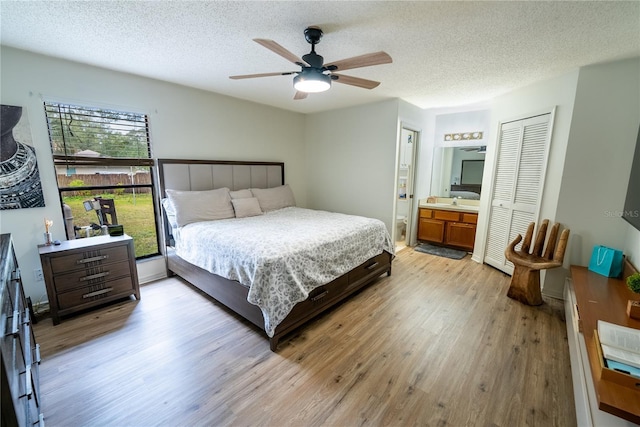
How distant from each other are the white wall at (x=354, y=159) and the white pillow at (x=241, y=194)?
151cm

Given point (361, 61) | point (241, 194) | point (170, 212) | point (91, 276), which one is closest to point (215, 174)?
point (241, 194)

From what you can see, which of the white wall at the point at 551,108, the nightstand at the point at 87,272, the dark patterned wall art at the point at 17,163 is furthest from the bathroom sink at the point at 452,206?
the dark patterned wall art at the point at 17,163

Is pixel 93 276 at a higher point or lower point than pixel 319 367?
higher

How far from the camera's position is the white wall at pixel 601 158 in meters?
2.35

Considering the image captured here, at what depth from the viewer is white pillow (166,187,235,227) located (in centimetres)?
303

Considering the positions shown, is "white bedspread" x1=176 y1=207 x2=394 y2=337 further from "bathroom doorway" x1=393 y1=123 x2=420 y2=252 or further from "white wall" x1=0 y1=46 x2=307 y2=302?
"bathroom doorway" x1=393 y1=123 x2=420 y2=252

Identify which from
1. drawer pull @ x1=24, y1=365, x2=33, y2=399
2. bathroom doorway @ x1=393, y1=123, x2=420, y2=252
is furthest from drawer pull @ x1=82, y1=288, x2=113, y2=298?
bathroom doorway @ x1=393, y1=123, x2=420, y2=252

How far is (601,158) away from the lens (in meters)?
2.49

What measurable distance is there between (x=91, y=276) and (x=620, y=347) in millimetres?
3897

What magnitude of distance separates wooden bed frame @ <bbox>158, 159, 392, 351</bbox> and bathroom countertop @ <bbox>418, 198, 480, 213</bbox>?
1.74 m

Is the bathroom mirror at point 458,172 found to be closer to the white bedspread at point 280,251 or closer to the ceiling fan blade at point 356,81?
the white bedspread at point 280,251

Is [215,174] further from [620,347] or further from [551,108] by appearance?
[551,108]

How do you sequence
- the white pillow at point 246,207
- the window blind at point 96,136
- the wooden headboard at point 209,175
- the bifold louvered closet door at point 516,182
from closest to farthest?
the window blind at point 96,136
the bifold louvered closet door at point 516,182
the wooden headboard at point 209,175
the white pillow at point 246,207

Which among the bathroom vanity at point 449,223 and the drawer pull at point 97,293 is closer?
the drawer pull at point 97,293
